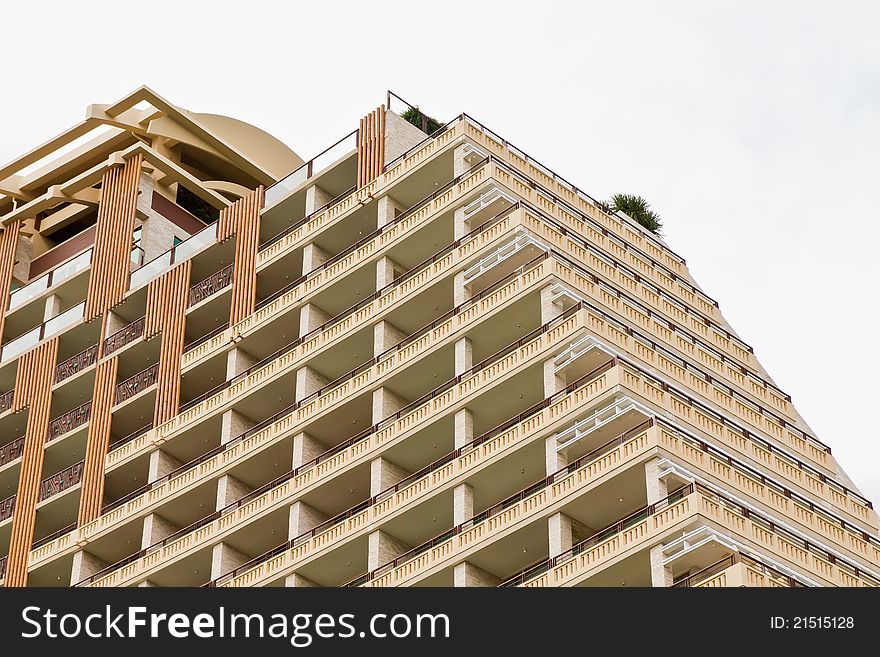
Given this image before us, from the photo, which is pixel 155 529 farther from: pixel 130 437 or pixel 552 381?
pixel 552 381

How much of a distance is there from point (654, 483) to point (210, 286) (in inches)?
1256

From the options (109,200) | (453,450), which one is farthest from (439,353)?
(109,200)

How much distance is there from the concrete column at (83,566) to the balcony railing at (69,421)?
7874mm

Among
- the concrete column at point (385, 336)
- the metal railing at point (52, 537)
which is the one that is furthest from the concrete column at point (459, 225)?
the metal railing at point (52, 537)

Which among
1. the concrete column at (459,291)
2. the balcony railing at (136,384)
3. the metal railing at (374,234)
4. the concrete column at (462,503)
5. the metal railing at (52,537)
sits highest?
the metal railing at (374,234)

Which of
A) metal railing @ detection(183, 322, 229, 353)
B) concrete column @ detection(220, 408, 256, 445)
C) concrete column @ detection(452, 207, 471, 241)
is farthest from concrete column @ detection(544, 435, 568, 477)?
metal railing @ detection(183, 322, 229, 353)

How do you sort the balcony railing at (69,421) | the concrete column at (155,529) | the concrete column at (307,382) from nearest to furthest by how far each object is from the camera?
1. the concrete column at (307,382)
2. the concrete column at (155,529)
3. the balcony railing at (69,421)

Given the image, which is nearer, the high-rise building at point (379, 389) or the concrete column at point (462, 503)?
the high-rise building at point (379, 389)

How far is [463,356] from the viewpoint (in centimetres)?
7325

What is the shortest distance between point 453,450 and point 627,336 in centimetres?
808

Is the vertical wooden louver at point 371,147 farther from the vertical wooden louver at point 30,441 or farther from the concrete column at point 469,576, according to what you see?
the concrete column at point 469,576

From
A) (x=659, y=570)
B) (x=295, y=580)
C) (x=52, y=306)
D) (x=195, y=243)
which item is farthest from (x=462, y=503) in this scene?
(x=52, y=306)

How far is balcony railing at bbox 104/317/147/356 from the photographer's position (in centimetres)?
8862

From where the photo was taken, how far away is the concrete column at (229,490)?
78.3 m
